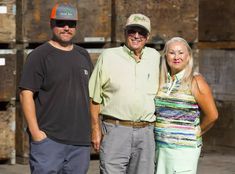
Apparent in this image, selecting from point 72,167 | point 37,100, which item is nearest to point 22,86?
point 37,100

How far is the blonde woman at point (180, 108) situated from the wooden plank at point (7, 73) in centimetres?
305

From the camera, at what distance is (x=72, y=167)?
5.66 metres

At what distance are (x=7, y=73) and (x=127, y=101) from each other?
300 centimetres

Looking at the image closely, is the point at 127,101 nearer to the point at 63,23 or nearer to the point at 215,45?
the point at 63,23

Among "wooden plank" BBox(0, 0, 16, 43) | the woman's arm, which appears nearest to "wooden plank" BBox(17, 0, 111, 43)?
"wooden plank" BBox(0, 0, 16, 43)

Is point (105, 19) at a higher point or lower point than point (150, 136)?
higher

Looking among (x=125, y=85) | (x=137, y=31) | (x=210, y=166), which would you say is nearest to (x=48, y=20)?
(x=210, y=166)

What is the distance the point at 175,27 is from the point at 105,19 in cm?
85

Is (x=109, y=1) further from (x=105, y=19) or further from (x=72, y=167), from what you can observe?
(x=72, y=167)

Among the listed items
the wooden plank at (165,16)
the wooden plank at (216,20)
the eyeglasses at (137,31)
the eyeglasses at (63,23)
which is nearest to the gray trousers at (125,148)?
the eyeglasses at (137,31)

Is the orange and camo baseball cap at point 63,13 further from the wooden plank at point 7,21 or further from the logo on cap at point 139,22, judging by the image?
the wooden plank at point 7,21

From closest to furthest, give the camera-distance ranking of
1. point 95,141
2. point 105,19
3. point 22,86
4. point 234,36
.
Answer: point 22,86, point 95,141, point 105,19, point 234,36

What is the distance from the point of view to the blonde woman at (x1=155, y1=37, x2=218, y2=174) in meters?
5.62

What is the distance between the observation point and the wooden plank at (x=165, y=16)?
8789 mm
